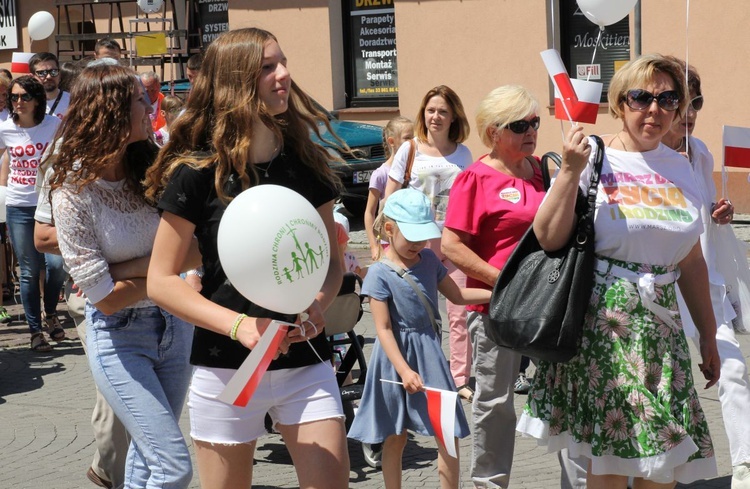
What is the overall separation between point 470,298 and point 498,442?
0.69 meters

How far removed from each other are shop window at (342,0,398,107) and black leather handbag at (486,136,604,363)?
51.3 feet

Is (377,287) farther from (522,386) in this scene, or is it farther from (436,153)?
(436,153)

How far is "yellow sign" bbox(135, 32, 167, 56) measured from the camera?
21.7 m

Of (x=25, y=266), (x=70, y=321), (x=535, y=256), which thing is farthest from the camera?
(x=70, y=321)

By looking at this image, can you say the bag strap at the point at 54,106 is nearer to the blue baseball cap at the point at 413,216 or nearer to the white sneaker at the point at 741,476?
the blue baseball cap at the point at 413,216

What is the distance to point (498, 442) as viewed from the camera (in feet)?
17.6

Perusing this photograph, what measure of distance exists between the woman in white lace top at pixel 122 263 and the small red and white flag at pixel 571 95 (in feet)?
4.95

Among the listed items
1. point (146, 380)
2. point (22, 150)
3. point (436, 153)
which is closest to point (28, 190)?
point (22, 150)

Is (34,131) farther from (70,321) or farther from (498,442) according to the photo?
(498,442)

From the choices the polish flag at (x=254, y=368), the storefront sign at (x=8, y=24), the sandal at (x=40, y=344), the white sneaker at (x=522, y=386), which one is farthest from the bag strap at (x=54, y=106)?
the storefront sign at (x=8, y=24)

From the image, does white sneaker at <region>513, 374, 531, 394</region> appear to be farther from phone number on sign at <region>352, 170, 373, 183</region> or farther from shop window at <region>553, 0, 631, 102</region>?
shop window at <region>553, 0, 631, 102</region>

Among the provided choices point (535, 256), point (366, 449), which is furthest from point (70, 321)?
point (535, 256)

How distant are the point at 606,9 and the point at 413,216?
1.63m

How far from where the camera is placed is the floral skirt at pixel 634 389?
4.05 metres
